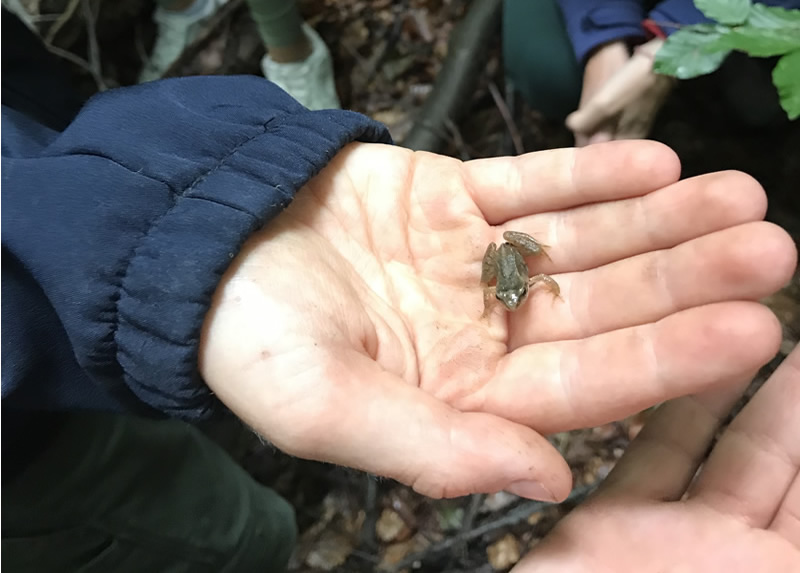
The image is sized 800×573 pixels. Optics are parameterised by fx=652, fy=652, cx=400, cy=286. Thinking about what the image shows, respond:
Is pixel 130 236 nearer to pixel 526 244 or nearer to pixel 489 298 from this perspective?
pixel 489 298

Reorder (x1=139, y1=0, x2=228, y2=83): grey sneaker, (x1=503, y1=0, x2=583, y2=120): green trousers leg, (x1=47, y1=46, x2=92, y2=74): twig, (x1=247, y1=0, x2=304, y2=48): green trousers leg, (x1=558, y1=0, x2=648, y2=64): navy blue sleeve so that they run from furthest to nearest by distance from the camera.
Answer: (x1=139, y1=0, x2=228, y2=83): grey sneaker < (x1=47, y1=46, x2=92, y2=74): twig < (x1=503, y1=0, x2=583, y2=120): green trousers leg < (x1=247, y1=0, x2=304, y2=48): green trousers leg < (x1=558, y1=0, x2=648, y2=64): navy blue sleeve

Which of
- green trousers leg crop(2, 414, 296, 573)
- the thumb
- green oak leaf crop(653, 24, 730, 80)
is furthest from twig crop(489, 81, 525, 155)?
the thumb

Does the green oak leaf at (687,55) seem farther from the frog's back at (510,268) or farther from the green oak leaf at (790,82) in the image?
the frog's back at (510,268)

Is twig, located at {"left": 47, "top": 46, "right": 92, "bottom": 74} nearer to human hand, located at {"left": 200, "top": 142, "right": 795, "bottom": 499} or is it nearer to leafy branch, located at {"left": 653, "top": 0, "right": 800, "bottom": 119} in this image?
human hand, located at {"left": 200, "top": 142, "right": 795, "bottom": 499}

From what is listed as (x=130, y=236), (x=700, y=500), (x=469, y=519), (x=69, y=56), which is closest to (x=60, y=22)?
(x=69, y=56)

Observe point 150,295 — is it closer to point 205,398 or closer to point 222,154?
point 205,398
